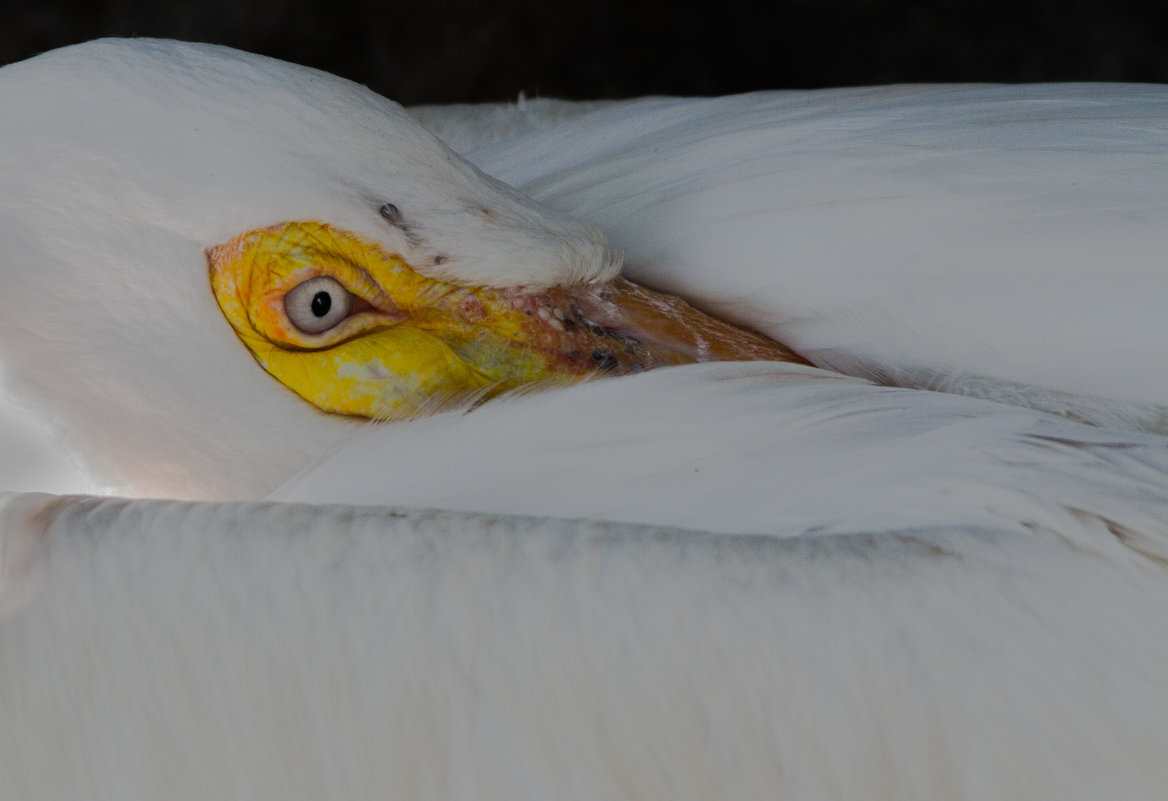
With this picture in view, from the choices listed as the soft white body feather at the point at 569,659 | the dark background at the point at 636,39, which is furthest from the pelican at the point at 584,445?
the dark background at the point at 636,39

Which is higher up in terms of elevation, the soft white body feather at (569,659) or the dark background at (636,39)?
the dark background at (636,39)

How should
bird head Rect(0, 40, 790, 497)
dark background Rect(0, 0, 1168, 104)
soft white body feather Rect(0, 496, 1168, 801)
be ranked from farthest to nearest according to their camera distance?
1. dark background Rect(0, 0, 1168, 104)
2. bird head Rect(0, 40, 790, 497)
3. soft white body feather Rect(0, 496, 1168, 801)

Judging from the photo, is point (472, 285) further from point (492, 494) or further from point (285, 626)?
point (285, 626)

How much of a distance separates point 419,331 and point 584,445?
0.19m

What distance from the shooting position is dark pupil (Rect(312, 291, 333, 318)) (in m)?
1.02

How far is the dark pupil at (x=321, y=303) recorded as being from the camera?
40.2 inches

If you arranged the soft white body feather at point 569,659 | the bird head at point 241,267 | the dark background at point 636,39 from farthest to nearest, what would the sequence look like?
1. the dark background at point 636,39
2. the bird head at point 241,267
3. the soft white body feather at point 569,659

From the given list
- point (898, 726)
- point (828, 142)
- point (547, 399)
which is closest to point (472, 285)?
point (547, 399)

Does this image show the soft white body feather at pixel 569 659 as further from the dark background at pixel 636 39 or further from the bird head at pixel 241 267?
the dark background at pixel 636 39

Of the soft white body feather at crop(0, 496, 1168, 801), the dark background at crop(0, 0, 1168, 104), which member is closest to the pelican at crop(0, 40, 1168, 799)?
the soft white body feather at crop(0, 496, 1168, 801)

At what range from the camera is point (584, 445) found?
3.10 feet

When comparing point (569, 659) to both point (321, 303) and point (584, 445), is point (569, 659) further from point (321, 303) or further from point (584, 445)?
point (321, 303)

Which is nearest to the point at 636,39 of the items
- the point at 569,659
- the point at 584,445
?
the point at 584,445

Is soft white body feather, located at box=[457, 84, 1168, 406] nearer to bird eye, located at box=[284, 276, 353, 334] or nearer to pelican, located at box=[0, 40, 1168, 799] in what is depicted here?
pelican, located at box=[0, 40, 1168, 799]
